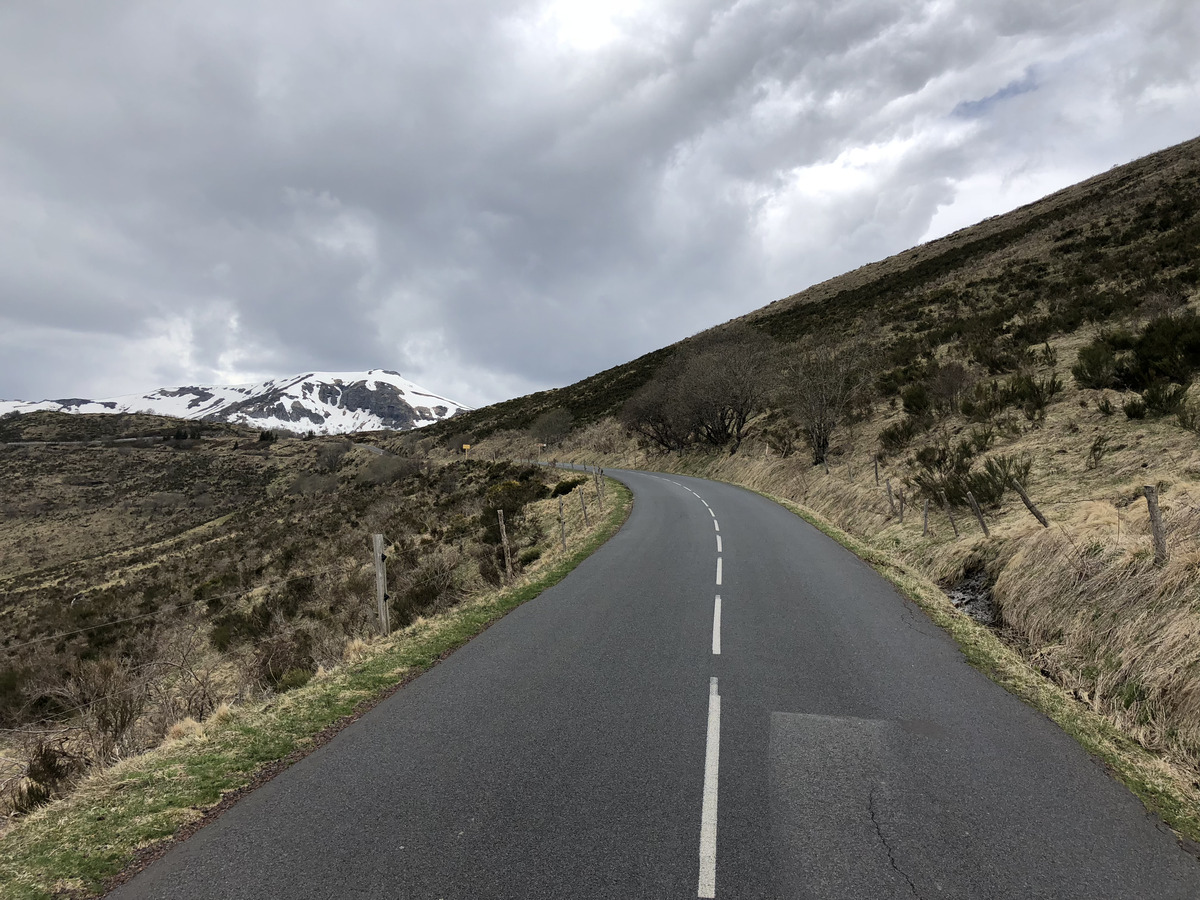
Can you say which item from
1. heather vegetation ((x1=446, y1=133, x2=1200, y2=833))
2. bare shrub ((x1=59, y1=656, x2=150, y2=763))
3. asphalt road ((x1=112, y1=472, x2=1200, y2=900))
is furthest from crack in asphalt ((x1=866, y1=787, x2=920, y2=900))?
bare shrub ((x1=59, y1=656, x2=150, y2=763))

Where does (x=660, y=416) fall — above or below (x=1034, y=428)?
above

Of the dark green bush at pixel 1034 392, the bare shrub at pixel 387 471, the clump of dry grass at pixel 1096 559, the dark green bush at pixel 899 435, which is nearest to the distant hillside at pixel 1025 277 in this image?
the dark green bush at pixel 1034 392

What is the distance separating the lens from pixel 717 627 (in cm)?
773

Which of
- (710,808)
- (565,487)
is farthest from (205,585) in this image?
(710,808)

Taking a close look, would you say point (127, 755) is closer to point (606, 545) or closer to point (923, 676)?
point (923, 676)

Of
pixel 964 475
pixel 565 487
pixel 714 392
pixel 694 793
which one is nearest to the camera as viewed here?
pixel 694 793

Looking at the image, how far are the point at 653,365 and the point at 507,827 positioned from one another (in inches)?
2764

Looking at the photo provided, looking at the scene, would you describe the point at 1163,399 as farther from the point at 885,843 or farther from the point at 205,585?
the point at 205,585

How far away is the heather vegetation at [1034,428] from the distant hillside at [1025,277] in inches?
8.5

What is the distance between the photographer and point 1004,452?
14828 mm

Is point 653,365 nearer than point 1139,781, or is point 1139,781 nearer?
point 1139,781

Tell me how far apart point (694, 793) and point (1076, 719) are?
13.2 ft

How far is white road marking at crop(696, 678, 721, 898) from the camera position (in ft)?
10.2

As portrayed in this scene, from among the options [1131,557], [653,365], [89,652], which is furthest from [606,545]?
[653,365]
